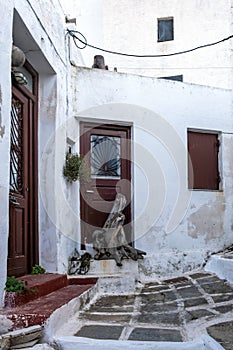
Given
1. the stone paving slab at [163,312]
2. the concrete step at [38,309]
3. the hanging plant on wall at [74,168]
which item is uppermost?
the hanging plant on wall at [74,168]

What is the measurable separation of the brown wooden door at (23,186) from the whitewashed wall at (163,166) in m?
1.56

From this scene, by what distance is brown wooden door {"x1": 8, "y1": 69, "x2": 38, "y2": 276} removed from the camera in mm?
4672

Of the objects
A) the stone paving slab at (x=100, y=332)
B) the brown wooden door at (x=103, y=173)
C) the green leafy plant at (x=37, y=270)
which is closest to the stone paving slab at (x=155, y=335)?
the stone paving slab at (x=100, y=332)

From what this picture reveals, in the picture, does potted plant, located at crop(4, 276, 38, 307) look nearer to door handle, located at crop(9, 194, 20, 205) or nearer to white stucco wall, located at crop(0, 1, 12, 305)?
white stucco wall, located at crop(0, 1, 12, 305)

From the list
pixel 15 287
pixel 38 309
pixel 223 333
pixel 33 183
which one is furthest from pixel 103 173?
pixel 223 333

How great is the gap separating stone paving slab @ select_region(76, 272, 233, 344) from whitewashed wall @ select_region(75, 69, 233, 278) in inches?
43.4

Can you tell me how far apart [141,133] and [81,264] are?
2.44 meters

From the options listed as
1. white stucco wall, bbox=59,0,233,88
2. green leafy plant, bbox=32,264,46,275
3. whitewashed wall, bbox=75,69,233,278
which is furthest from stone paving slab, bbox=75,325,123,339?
white stucco wall, bbox=59,0,233,88

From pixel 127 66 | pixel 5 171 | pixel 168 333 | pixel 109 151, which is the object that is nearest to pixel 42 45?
pixel 5 171

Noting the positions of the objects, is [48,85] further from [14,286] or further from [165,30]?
[165,30]

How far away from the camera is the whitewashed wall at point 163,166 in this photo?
273 inches

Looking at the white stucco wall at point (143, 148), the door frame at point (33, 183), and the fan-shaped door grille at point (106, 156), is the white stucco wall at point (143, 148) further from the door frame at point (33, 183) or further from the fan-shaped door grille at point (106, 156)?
the fan-shaped door grille at point (106, 156)

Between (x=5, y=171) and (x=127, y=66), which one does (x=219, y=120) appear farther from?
(x=127, y=66)

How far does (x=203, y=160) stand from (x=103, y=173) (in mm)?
1903
